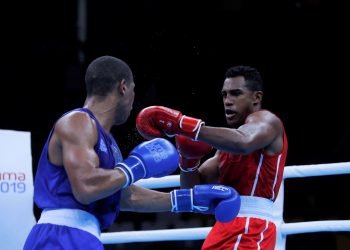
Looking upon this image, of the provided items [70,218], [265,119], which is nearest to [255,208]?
[265,119]

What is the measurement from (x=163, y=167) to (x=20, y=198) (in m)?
1.32

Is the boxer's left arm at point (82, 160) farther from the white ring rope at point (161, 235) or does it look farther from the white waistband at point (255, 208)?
the white ring rope at point (161, 235)

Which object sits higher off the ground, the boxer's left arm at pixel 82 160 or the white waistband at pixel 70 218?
the boxer's left arm at pixel 82 160

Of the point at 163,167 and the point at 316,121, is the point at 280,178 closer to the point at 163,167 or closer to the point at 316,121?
the point at 163,167

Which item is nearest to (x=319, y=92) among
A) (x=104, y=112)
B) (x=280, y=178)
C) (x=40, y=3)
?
(x=40, y=3)

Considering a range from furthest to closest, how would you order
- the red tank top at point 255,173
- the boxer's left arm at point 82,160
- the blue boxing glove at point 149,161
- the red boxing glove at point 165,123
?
the red tank top at point 255,173 → the red boxing glove at point 165,123 → the blue boxing glove at point 149,161 → the boxer's left arm at point 82,160

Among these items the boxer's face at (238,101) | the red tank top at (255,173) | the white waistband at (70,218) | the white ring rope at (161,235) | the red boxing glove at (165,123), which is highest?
the boxer's face at (238,101)

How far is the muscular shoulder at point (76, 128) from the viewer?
2180mm

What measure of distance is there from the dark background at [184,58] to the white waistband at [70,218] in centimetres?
428

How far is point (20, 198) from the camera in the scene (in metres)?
3.36

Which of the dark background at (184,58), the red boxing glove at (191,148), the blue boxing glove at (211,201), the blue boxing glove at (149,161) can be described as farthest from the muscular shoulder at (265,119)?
the dark background at (184,58)

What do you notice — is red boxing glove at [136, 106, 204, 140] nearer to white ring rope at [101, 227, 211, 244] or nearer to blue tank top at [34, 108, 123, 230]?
blue tank top at [34, 108, 123, 230]

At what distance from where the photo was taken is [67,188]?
225 centimetres

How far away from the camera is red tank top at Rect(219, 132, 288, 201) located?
274cm
